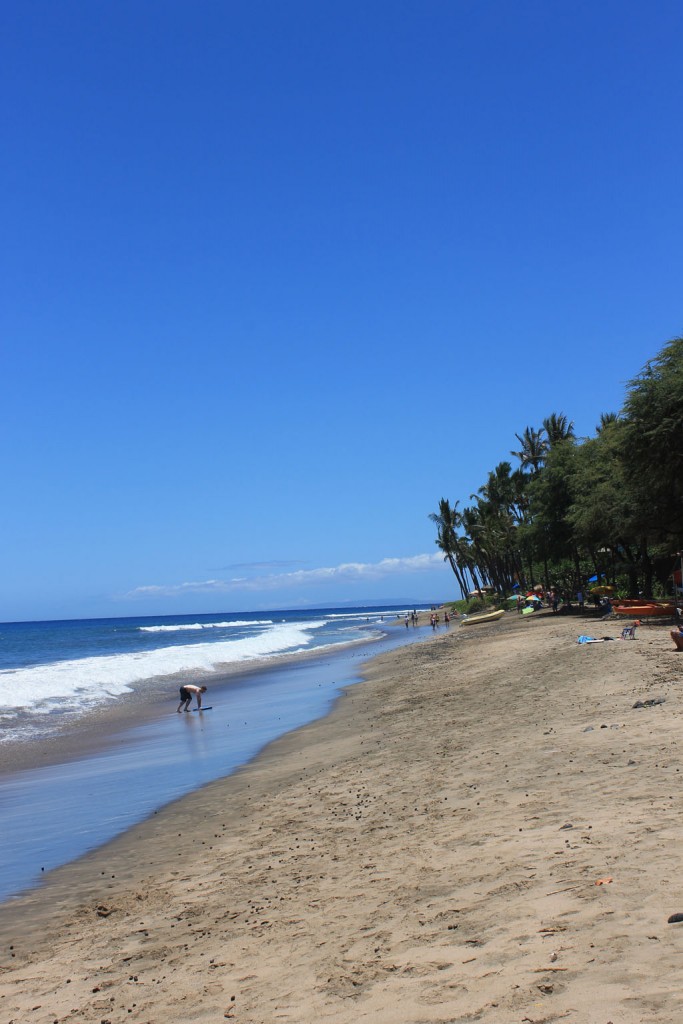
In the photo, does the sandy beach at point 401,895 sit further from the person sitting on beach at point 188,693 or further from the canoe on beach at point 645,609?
the canoe on beach at point 645,609

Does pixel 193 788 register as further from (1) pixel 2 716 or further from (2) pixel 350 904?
(1) pixel 2 716

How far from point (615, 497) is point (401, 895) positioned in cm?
3212

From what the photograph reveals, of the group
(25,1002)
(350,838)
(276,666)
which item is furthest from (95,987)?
(276,666)

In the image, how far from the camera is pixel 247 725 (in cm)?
1920

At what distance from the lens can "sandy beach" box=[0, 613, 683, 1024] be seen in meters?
4.52

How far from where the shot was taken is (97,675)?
38.8 metres

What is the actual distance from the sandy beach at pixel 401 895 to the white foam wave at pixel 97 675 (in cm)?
1993

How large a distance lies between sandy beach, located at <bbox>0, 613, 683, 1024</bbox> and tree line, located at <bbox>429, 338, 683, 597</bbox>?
744 inches

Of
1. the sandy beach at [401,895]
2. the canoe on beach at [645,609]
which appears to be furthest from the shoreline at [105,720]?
the canoe on beach at [645,609]

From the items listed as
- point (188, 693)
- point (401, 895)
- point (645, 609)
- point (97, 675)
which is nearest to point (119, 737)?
point (188, 693)

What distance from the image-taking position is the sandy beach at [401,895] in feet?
14.8

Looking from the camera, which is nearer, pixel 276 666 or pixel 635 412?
pixel 635 412

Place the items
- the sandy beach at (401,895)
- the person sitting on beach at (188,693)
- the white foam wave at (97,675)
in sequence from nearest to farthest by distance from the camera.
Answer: the sandy beach at (401,895), the person sitting on beach at (188,693), the white foam wave at (97,675)

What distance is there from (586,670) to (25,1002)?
43.4 feet
